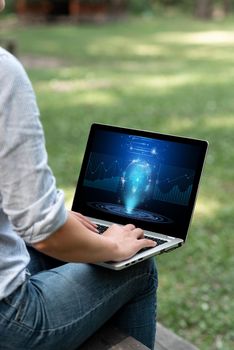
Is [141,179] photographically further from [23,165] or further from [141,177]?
[23,165]

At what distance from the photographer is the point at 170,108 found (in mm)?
7305

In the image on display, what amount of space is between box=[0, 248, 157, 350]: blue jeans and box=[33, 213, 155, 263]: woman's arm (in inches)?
2.7

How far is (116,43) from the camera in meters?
14.5

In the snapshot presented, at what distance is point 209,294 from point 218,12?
Result: 79.2 ft

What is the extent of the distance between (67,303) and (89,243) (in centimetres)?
17

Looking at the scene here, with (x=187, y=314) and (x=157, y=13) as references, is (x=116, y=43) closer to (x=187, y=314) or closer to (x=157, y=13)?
(x=157, y=13)

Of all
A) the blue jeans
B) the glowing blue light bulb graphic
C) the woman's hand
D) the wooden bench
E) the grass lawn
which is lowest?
the grass lawn

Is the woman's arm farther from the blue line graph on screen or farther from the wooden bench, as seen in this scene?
the wooden bench

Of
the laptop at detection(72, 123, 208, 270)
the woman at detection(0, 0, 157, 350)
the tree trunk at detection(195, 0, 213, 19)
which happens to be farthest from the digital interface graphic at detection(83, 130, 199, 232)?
the tree trunk at detection(195, 0, 213, 19)

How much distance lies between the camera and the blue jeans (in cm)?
139

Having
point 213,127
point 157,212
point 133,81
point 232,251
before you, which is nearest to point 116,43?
point 133,81

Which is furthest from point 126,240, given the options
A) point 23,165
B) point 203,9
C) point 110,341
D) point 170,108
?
point 203,9

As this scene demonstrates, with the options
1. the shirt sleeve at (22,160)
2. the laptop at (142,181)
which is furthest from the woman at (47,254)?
the laptop at (142,181)

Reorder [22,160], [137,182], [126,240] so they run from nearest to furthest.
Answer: [22,160], [126,240], [137,182]
